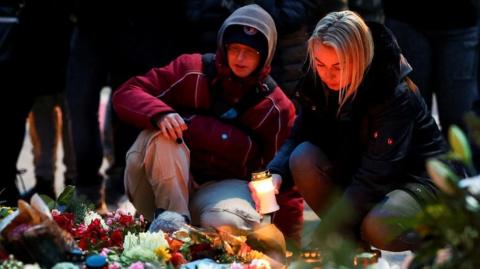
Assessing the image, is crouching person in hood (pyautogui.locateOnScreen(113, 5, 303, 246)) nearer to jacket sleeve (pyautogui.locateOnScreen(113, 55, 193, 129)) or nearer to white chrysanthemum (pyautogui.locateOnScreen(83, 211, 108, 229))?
jacket sleeve (pyautogui.locateOnScreen(113, 55, 193, 129))

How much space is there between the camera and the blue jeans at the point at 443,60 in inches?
183

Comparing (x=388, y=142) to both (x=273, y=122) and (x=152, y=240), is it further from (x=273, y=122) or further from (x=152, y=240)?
(x=152, y=240)

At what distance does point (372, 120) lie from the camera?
378cm

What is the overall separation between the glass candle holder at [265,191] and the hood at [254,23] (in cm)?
58

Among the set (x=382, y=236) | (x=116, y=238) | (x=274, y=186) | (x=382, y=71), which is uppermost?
(x=382, y=71)

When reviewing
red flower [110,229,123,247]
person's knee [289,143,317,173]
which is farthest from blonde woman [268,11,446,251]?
red flower [110,229,123,247]

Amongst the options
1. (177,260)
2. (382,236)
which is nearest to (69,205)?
(177,260)

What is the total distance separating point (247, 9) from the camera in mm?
4121

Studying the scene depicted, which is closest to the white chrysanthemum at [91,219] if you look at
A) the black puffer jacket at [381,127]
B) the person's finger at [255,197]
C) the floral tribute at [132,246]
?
the floral tribute at [132,246]

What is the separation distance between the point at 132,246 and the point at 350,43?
1.08 metres

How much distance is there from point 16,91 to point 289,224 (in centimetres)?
184

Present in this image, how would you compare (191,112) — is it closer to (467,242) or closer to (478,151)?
(478,151)

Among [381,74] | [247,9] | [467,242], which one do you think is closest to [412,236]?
[381,74]

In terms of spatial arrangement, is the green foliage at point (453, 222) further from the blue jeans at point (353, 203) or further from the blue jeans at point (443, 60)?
the blue jeans at point (443, 60)
